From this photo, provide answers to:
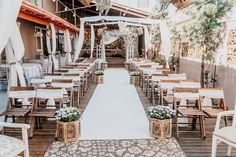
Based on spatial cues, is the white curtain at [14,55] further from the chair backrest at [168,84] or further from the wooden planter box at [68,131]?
the chair backrest at [168,84]

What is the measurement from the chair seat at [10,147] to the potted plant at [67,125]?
3.72ft

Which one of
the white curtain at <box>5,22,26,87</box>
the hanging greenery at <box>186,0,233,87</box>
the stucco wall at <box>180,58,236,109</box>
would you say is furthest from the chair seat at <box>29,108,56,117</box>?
the hanging greenery at <box>186,0,233,87</box>

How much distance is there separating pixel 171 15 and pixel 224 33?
7096mm

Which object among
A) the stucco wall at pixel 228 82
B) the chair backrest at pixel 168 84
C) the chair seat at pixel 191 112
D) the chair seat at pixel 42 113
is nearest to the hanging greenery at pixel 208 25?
the stucco wall at pixel 228 82

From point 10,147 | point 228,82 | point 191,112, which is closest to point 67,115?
point 10,147

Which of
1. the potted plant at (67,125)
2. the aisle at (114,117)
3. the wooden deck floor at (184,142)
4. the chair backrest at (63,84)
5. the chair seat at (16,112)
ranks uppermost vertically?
the chair backrest at (63,84)

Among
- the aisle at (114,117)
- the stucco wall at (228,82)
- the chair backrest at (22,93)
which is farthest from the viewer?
A: the stucco wall at (228,82)

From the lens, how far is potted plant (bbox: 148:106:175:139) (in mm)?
4266

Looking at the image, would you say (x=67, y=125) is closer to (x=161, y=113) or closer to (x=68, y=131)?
(x=68, y=131)

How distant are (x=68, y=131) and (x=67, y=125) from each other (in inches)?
4.4

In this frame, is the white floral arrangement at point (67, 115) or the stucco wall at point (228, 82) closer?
the white floral arrangement at point (67, 115)

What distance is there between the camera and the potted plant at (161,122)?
4.27 metres

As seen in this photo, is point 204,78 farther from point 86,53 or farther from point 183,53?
point 86,53

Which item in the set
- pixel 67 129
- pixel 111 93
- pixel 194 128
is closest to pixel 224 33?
pixel 194 128
